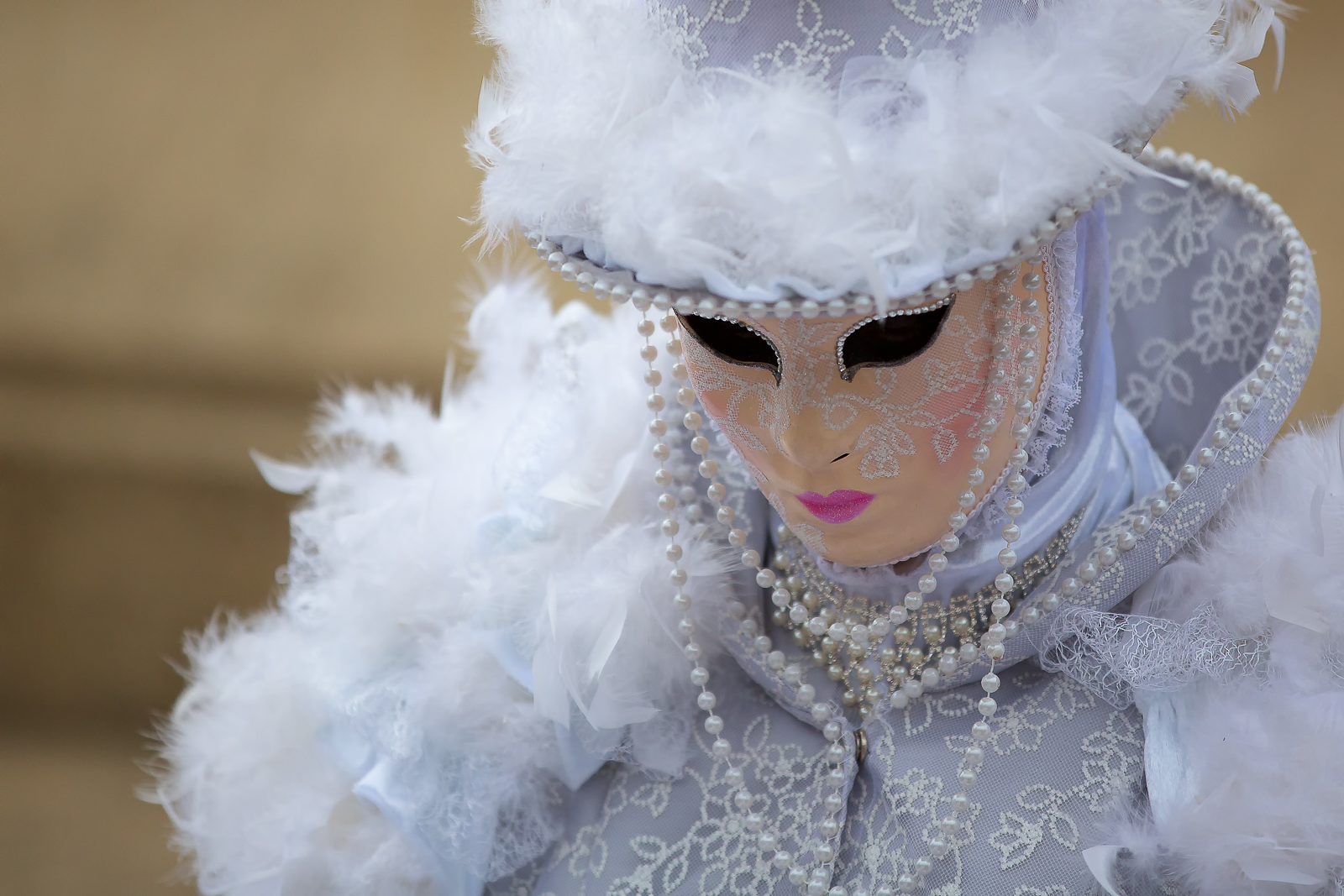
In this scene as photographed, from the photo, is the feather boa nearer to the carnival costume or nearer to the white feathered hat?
the carnival costume

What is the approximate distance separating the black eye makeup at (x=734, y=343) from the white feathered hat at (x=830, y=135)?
0.08m

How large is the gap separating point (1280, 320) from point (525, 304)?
2.13ft

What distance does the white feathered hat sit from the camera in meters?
0.57

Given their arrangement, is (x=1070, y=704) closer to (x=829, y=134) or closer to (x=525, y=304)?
(x=829, y=134)

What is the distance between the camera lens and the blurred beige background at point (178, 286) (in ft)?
5.54

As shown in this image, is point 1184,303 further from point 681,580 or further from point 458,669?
point 458,669

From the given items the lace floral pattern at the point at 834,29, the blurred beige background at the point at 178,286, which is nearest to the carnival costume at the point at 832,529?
the lace floral pattern at the point at 834,29

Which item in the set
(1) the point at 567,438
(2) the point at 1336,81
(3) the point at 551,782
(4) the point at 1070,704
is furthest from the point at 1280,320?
(2) the point at 1336,81

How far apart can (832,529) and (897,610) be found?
90 millimetres

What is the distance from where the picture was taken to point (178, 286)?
5.71 feet

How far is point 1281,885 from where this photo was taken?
664mm

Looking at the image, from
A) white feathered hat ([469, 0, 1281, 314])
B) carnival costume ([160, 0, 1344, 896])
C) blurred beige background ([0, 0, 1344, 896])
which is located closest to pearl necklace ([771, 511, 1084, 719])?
carnival costume ([160, 0, 1344, 896])

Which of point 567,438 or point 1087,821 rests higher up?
point 567,438

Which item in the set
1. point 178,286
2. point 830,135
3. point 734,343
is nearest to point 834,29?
point 830,135
